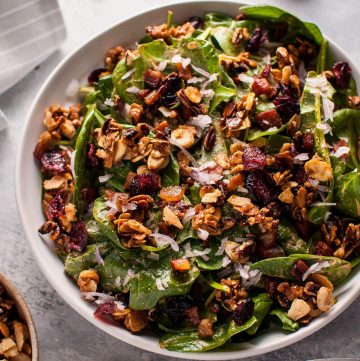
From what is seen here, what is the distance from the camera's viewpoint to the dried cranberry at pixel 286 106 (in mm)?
2318

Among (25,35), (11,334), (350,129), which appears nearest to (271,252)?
(350,129)

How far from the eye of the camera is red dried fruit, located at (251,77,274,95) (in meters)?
2.34

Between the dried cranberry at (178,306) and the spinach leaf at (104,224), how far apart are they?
0.80 feet

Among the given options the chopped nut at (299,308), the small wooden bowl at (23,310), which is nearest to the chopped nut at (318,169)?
the chopped nut at (299,308)

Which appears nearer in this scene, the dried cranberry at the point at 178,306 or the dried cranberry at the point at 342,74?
the dried cranberry at the point at 178,306

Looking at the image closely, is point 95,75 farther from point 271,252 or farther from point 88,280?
point 271,252

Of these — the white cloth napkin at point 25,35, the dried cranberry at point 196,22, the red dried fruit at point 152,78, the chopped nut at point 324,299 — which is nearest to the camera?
the chopped nut at point 324,299

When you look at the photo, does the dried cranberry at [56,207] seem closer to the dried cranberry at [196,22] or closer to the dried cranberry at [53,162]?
the dried cranberry at [53,162]

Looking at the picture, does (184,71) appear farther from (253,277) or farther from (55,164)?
(253,277)

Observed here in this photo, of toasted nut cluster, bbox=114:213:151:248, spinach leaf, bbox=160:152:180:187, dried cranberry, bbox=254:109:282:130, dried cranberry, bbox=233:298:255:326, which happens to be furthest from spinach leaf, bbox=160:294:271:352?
dried cranberry, bbox=254:109:282:130

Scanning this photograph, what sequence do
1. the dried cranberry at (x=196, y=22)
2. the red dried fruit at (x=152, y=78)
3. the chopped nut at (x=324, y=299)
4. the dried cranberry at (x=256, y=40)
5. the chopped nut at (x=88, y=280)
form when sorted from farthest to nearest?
the dried cranberry at (x=196, y=22) → the dried cranberry at (x=256, y=40) → the red dried fruit at (x=152, y=78) → the chopped nut at (x=88, y=280) → the chopped nut at (x=324, y=299)

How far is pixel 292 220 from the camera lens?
7.48 feet

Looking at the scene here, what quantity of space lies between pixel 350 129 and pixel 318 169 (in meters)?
0.30

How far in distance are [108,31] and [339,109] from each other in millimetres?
922
